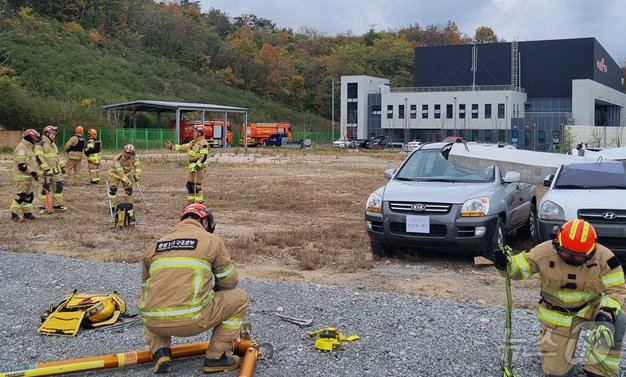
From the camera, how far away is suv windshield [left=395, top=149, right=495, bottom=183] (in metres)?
9.35

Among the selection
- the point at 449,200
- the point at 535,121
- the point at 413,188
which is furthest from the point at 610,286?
the point at 535,121

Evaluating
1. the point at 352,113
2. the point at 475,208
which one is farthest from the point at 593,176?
the point at 352,113

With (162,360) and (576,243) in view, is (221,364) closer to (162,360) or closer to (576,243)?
(162,360)

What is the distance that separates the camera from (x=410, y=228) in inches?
331

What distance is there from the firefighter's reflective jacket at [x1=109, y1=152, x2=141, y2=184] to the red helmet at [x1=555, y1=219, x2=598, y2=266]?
11.0m

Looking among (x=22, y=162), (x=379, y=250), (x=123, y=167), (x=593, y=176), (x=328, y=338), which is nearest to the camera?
(x=328, y=338)

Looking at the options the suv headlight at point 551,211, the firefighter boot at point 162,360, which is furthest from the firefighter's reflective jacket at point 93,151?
the firefighter boot at point 162,360

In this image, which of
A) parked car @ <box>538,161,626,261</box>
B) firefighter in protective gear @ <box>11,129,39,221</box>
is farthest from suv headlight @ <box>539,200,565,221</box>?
firefighter in protective gear @ <box>11,129,39,221</box>

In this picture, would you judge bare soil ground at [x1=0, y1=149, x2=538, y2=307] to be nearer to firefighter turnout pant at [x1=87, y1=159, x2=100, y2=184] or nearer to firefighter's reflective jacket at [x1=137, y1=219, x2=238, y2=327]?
firefighter turnout pant at [x1=87, y1=159, x2=100, y2=184]

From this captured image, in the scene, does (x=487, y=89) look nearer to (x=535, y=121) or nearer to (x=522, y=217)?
(x=535, y=121)

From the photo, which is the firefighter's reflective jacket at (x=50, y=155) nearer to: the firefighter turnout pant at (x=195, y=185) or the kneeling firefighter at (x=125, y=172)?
the kneeling firefighter at (x=125, y=172)

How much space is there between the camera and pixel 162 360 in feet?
15.1

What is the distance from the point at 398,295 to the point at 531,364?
2169 mm

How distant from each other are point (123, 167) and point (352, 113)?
238ft
